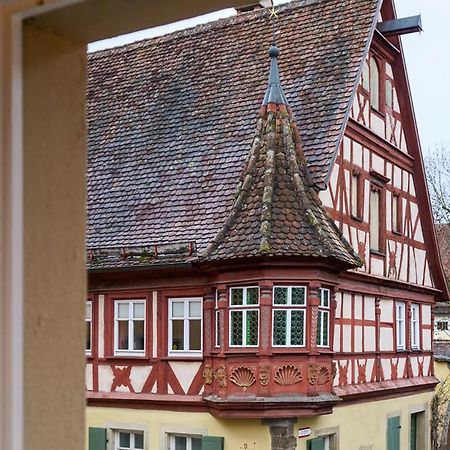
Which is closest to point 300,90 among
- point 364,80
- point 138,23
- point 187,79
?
point 364,80

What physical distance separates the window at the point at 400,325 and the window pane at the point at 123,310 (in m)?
5.56

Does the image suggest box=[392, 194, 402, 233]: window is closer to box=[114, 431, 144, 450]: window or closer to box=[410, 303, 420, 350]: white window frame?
box=[410, 303, 420, 350]: white window frame

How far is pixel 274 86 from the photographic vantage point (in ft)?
49.1

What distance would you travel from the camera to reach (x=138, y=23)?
4.59 ft

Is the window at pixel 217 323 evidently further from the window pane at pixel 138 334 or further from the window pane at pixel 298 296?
the window pane at pixel 138 334

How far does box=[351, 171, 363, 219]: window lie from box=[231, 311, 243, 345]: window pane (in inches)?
131

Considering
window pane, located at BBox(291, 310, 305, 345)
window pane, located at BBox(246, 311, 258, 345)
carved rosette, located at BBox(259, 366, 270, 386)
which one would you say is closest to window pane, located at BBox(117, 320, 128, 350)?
window pane, located at BBox(246, 311, 258, 345)

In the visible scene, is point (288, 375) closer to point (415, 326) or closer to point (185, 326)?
point (185, 326)

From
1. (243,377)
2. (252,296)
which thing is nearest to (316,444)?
(243,377)

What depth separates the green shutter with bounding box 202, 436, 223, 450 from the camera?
13641mm

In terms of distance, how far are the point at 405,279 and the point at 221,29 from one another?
619 cm

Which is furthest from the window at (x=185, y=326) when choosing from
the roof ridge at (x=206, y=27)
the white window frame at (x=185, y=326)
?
the roof ridge at (x=206, y=27)

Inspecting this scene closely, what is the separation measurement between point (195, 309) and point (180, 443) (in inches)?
85.8

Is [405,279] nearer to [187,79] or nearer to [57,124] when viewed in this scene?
[187,79]
